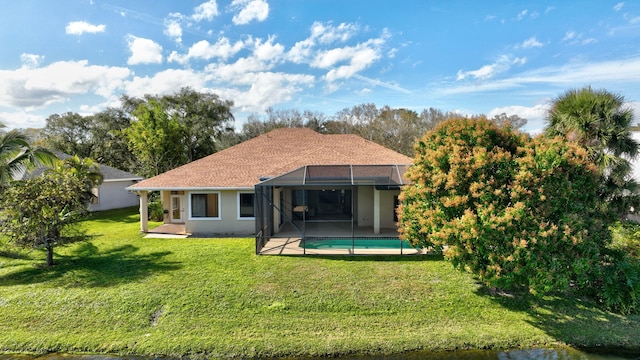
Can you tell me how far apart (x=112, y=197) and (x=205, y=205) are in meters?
13.4

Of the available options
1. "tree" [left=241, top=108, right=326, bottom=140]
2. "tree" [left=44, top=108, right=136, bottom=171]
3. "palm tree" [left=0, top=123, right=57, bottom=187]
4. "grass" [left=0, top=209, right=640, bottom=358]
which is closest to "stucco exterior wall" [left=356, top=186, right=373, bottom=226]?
"grass" [left=0, top=209, right=640, bottom=358]

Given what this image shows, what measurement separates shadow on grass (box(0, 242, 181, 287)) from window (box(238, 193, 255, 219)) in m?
4.22

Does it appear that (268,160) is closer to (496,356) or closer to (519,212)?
(519,212)

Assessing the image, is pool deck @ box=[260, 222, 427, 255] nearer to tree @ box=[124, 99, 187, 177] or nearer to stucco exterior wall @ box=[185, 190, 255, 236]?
stucco exterior wall @ box=[185, 190, 255, 236]

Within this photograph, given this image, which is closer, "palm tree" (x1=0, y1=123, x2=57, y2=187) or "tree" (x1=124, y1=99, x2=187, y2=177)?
"palm tree" (x1=0, y1=123, x2=57, y2=187)

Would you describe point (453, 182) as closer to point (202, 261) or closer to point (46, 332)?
point (202, 261)

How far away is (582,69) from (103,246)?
2212cm

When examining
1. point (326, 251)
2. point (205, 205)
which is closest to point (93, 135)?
point (205, 205)

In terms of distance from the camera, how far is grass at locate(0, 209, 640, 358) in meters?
7.03

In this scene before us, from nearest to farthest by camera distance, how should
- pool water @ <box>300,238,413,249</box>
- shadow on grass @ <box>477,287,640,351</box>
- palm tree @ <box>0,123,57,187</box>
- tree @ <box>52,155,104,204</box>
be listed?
shadow on grass @ <box>477,287,640,351</box>
palm tree @ <box>0,123,57,187</box>
pool water @ <box>300,238,413,249</box>
tree @ <box>52,155,104,204</box>

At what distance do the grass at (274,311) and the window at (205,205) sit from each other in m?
4.68

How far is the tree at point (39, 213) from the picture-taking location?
33.7 ft

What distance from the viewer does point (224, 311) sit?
8219 mm

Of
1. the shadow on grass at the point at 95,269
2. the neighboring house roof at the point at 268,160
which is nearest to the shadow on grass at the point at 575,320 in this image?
the neighboring house roof at the point at 268,160
